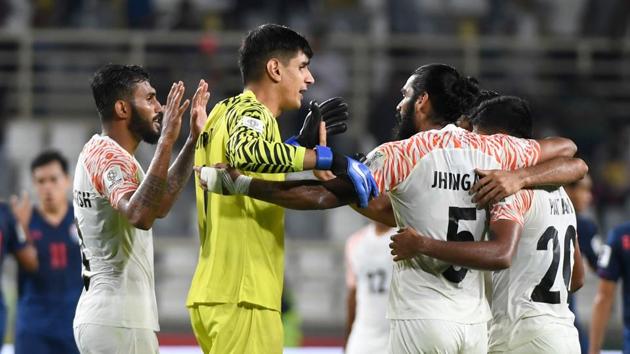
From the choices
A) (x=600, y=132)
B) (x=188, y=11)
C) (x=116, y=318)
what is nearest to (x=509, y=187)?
(x=116, y=318)

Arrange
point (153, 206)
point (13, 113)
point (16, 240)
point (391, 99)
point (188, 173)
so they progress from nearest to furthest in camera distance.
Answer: point (153, 206)
point (188, 173)
point (16, 240)
point (391, 99)
point (13, 113)

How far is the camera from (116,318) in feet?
16.4

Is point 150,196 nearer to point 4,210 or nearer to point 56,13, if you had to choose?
point 4,210

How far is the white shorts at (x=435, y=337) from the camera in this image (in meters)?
4.52

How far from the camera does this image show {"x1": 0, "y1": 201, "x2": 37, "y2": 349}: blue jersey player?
7.02 meters

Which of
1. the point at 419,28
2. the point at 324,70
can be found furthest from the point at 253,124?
the point at 419,28

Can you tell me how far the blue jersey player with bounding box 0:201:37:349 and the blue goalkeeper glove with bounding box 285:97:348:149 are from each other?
2.93m

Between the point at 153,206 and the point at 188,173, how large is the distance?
426mm

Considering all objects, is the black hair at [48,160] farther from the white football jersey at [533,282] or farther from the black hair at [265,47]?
the white football jersey at [533,282]

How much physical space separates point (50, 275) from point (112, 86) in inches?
90.6

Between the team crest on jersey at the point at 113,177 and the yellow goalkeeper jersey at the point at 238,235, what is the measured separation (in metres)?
0.43

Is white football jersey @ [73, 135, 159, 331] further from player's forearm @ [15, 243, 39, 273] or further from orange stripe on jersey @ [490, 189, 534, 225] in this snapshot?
player's forearm @ [15, 243, 39, 273]

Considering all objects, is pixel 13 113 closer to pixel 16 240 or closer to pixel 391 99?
pixel 391 99

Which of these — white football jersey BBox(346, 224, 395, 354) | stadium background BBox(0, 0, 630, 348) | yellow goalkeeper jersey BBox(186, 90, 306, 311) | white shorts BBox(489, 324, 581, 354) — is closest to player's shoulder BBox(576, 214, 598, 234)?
white football jersey BBox(346, 224, 395, 354)
